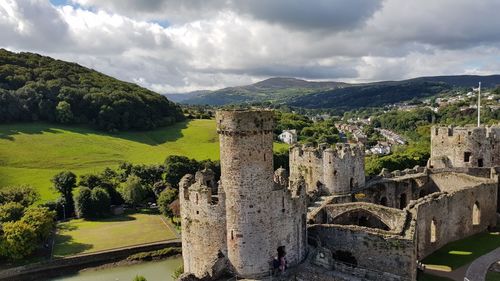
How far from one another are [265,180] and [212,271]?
5.37 m

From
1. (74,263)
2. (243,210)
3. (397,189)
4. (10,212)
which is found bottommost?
(74,263)

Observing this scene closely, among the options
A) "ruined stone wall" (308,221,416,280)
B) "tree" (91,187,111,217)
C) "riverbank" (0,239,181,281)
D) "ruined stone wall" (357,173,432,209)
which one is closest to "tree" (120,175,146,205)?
"tree" (91,187,111,217)

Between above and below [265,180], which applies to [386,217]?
below

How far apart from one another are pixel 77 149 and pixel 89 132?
14.2 meters

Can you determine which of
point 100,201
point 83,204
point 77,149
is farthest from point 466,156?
point 77,149

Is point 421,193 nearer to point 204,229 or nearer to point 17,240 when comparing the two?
point 204,229

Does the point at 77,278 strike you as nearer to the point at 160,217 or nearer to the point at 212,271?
the point at 160,217

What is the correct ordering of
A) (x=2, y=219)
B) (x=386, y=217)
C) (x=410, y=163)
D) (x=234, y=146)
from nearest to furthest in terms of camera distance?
1. (x=234, y=146)
2. (x=386, y=217)
3. (x=2, y=219)
4. (x=410, y=163)

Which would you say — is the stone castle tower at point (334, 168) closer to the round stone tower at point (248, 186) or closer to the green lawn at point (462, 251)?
the green lawn at point (462, 251)

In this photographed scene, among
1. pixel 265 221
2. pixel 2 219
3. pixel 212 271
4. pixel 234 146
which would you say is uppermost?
pixel 234 146

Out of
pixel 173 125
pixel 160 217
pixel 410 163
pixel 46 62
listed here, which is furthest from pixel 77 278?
pixel 46 62

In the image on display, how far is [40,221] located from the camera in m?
49.1

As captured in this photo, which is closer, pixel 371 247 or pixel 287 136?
pixel 371 247

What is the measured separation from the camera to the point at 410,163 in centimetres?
6862
